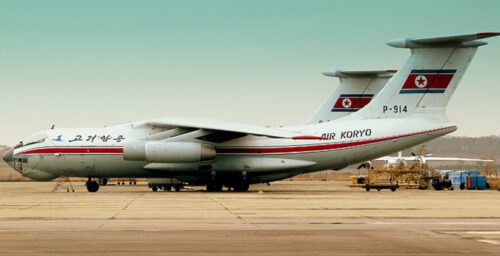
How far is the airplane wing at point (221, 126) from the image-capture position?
959 inches

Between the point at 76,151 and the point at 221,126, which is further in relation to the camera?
the point at 76,151

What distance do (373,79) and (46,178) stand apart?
60.4 feet

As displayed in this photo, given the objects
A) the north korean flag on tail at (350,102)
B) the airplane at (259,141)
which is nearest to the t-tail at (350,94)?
the north korean flag on tail at (350,102)

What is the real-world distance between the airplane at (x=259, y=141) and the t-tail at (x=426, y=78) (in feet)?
0.14

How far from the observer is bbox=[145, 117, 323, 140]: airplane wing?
79.9ft

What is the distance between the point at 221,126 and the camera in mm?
25312

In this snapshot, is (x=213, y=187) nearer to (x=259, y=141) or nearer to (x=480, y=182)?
(x=259, y=141)

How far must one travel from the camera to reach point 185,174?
27.8 m

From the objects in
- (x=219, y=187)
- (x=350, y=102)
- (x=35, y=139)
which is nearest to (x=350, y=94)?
(x=350, y=102)

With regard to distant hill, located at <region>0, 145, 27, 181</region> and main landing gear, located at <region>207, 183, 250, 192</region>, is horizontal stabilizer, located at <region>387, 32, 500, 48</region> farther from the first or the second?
distant hill, located at <region>0, 145, 27, 181</region>

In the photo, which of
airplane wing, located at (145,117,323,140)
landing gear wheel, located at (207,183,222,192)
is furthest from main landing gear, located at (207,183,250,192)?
airplane wing, located at (145,117,323,140)

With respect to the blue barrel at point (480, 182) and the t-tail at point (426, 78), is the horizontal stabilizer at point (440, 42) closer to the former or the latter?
the t-tail at point (426, 78)

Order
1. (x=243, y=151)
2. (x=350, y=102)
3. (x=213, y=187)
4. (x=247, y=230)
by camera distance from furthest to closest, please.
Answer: (x=350, y=102) < (x=213, y=187) < (x=243, y=151) < (x=247, y=230)

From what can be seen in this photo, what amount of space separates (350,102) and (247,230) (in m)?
24.3
